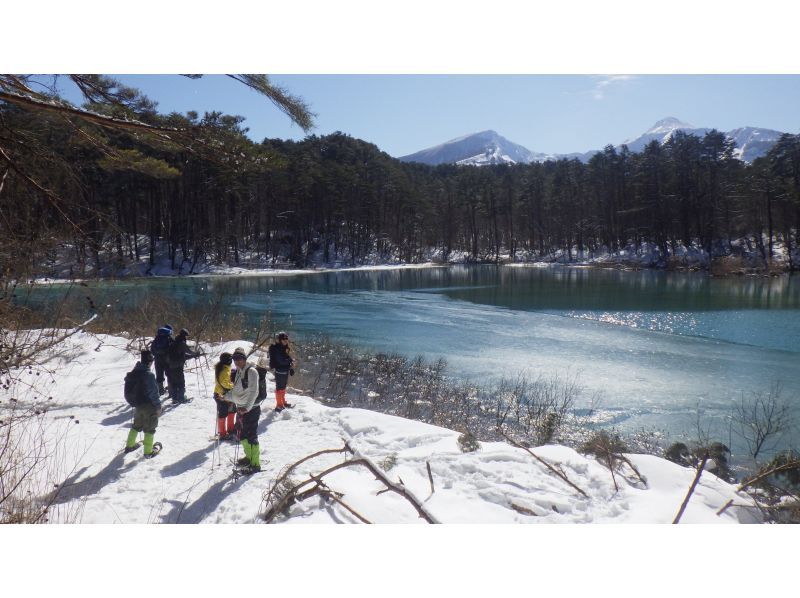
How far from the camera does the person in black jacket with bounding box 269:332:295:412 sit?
8.19 m

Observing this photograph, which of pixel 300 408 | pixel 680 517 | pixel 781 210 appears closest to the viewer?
pixel 680 517

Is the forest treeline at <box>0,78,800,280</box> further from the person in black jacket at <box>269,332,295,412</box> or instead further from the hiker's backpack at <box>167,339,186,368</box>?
the person in black jacket at <box>269,332,295,412</box>

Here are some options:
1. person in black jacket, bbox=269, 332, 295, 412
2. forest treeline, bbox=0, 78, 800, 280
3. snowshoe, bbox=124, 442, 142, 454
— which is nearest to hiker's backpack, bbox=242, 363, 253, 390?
snowshoe, bbox=124, 442, 142, 454

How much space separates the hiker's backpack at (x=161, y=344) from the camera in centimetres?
846

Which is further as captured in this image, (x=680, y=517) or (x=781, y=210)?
(x=781, y=210)

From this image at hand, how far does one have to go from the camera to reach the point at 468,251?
67875 millimetres

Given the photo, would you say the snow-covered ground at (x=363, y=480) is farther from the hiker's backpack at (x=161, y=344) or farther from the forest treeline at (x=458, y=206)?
the forest treeline at (x=458, y=206)

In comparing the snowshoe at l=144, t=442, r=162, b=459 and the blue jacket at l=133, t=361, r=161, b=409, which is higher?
the blue jacket at l=133, t=361, r=161, b=409

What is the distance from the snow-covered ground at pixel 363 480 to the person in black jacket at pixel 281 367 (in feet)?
2.01

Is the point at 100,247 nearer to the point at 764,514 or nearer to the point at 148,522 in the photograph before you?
the point at 148,522

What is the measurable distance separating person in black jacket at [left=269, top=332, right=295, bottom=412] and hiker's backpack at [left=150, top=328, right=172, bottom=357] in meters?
1.90

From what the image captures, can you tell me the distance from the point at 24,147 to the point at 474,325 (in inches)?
642

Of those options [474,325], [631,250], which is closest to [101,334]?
[474,325]

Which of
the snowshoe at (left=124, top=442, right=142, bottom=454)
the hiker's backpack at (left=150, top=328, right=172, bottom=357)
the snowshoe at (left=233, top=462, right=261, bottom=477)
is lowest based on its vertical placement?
the snowshoe at (left=233, top=462, right=261, bottom=477)
